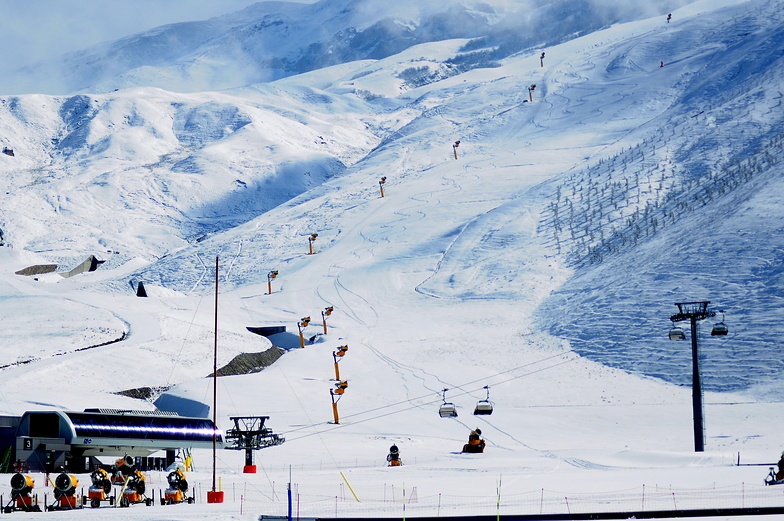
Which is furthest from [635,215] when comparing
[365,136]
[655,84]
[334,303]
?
[365,136]

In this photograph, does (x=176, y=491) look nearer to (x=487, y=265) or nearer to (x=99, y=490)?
(x=99, y=490)

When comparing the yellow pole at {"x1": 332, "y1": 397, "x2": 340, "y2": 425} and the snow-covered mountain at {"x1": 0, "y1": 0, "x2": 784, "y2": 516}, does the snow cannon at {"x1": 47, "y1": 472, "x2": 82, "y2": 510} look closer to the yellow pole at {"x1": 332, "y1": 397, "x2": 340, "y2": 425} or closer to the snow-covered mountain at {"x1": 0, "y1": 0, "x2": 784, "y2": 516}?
the snow-covered mountain at {"x1": 0, "y1": 0, "x2": 784, "y2": 516}

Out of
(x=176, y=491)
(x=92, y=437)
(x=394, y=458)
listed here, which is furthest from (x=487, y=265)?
(x=176, y=491)

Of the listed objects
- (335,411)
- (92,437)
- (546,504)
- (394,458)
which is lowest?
(546,504)

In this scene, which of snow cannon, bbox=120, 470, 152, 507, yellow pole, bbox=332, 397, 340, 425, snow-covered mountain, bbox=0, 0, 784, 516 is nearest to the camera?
snow cannon, bbox=120, 470, 152, 507

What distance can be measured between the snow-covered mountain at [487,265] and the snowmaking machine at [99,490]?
9.67 meters

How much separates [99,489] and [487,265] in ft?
168

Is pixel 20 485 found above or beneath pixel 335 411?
beneath

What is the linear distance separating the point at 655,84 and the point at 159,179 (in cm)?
6844

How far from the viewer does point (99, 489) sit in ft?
87.4

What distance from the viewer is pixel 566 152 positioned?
99000 mm

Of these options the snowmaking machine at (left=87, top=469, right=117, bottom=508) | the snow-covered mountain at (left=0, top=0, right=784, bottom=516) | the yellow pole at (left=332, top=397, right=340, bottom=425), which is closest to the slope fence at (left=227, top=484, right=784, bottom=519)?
the snowmaking machine at (left=87, top=469, right=117, bottom=508)

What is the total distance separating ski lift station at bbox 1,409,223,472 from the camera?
32.3 metres

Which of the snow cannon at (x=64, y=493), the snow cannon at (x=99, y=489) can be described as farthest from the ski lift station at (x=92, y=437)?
the snow cannon at (x=64, y=493)
